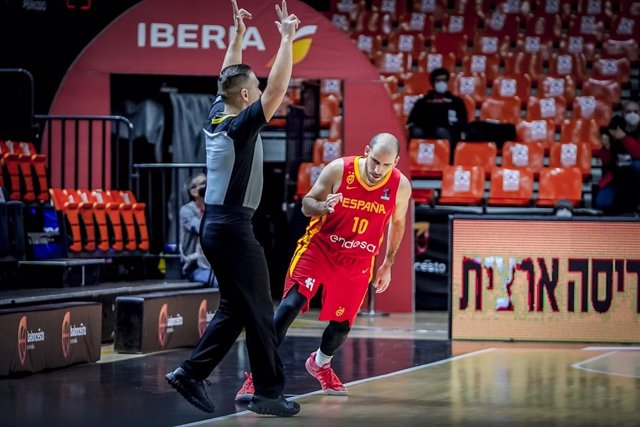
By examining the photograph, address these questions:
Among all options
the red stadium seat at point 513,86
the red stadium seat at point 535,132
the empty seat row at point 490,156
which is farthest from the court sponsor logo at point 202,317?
the red stadium seat at point 513,86

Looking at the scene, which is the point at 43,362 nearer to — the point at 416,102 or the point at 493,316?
the point at 493,316

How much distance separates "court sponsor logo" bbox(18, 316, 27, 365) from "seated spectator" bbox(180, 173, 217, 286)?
3745 mm

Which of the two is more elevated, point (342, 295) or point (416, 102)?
point (416, 102)

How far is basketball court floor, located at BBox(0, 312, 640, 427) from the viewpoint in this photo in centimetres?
688

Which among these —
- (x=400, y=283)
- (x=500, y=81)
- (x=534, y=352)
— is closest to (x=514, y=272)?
(x=534, y=352)

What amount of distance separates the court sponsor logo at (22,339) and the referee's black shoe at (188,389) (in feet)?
8.01

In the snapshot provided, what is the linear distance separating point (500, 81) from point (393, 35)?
2.19 metres

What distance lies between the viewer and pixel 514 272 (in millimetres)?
12094

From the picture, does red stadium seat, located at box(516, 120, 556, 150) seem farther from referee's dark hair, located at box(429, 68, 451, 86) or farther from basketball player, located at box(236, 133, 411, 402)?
basketball player, located at box(236, 133, 411, 402)

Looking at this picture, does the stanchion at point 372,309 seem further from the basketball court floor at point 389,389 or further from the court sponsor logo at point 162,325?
the court sponsor logo at point 162,325

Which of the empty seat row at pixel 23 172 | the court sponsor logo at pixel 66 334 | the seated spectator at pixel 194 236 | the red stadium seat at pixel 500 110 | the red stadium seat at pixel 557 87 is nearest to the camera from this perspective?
the court sponsor logo at pixel 66 334

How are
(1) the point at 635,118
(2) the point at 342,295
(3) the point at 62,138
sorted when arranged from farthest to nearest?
(1) the point at 635,118 → (3) the point at 62,138 → (2) the point at 342,295

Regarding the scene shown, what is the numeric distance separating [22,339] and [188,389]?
2527mm

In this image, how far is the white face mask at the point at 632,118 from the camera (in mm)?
17250
